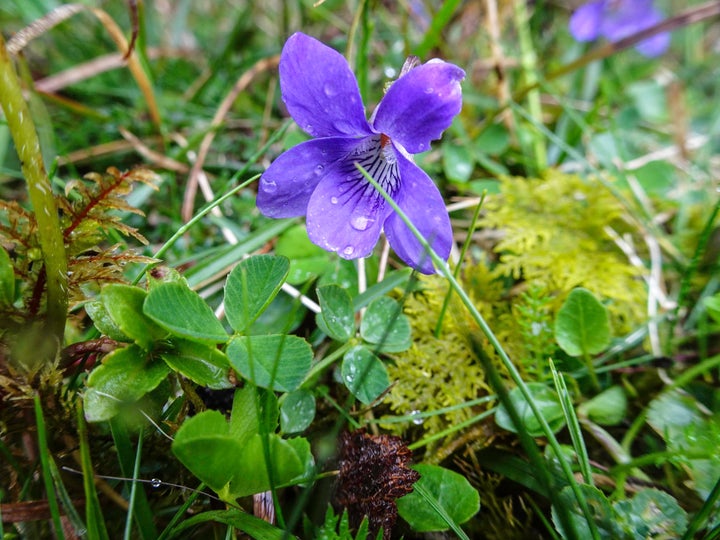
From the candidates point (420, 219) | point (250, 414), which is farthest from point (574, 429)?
point (250, 414)

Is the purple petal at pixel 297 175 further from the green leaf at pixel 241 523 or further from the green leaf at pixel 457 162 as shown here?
the green leaf at pixel 457 162

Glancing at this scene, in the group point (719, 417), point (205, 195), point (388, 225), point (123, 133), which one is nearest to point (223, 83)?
point (123, 133)

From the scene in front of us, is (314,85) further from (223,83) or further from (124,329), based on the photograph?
(223,83)

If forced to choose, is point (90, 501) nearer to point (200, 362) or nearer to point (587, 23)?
point (200, 362)

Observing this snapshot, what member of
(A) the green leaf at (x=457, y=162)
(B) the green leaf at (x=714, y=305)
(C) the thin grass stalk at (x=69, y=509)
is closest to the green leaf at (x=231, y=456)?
(C) the thin grass stalk at (x=69, y=509)

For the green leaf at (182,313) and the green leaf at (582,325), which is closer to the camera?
the green leaf at (182,313)

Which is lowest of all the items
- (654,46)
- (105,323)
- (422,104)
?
(105,323)
